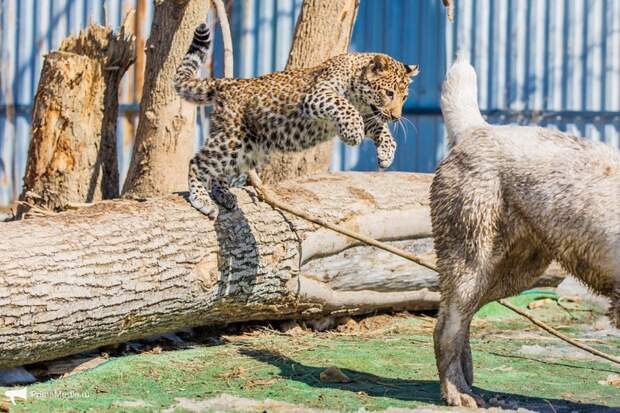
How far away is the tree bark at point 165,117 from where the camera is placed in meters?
9.00

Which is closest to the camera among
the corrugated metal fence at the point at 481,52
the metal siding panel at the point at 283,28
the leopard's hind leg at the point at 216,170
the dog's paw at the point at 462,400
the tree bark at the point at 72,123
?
the dog's paw at the point at 462,400

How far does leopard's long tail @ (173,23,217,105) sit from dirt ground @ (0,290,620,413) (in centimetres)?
161

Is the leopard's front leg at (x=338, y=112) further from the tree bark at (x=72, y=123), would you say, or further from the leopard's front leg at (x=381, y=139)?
the tree bark at (x=72, y=123)

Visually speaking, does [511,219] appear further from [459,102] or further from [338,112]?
[338,112]

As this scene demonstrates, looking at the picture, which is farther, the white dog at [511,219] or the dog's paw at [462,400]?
the dog's paw at [462,400]

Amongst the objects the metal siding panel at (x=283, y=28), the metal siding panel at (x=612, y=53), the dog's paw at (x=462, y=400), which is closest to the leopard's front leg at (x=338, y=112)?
the dog's paw at (x=462, y=400)

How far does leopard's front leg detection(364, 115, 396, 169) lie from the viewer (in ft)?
25.1

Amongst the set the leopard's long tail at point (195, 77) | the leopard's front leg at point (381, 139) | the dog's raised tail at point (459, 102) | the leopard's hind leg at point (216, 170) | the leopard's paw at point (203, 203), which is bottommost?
the leopard's paw at point (203, 203)

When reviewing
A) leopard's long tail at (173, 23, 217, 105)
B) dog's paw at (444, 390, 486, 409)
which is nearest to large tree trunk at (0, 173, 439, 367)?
leopard's long tail at (173, 23, 217, 105)

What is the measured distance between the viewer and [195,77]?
Answer: 816cm

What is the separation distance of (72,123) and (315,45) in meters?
1.93

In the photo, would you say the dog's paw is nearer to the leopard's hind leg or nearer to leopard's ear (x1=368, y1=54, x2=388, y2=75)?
the leopard's hind leg

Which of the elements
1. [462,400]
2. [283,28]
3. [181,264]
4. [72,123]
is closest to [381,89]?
[181,264]

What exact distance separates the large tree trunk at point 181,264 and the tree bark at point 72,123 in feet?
5.56
